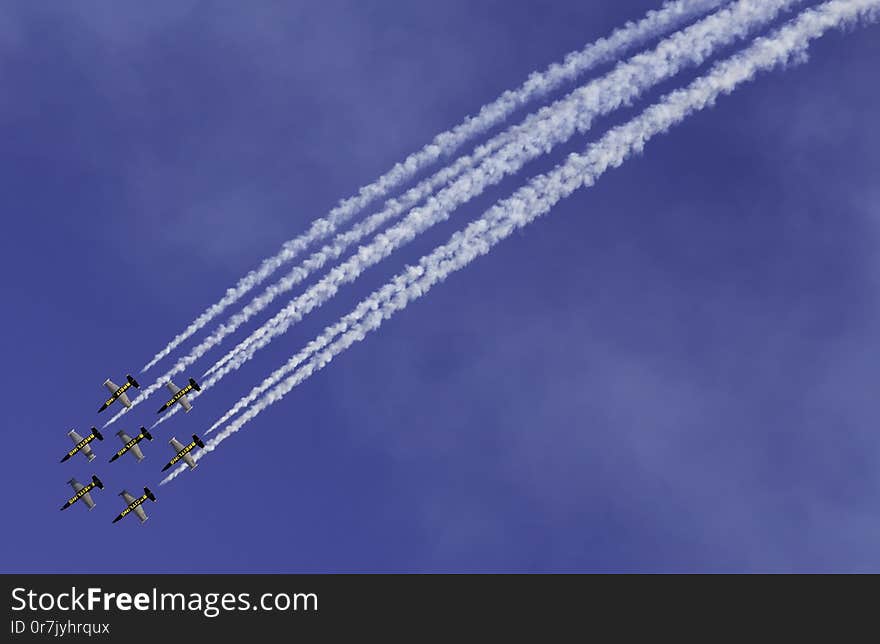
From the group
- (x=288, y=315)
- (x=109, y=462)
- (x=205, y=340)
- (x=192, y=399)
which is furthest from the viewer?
(x=109, y=462)

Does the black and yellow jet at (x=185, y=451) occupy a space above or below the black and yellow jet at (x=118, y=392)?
below

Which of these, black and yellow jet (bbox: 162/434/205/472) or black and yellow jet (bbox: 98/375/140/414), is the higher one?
black and yellow jet (bbox: 98/375/140/414)
